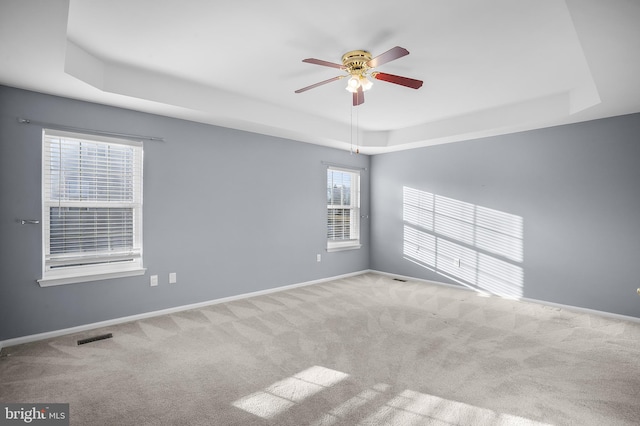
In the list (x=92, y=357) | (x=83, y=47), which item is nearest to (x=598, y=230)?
(x=92, y=357)

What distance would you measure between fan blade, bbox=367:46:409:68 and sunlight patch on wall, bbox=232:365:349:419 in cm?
236

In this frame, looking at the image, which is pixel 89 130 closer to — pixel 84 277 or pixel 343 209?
pixel 84 277

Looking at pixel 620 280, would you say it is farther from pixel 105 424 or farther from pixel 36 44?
pixel 36 44

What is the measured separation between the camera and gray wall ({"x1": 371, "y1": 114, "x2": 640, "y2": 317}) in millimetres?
3740

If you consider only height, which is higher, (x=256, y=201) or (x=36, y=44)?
(x=36, y=44)

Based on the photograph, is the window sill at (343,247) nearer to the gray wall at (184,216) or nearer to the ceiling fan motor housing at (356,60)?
the gray wall at (184,216)

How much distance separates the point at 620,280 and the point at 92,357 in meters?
5.58

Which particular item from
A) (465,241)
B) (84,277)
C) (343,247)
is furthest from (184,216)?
(465,241)

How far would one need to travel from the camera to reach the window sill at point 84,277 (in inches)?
121

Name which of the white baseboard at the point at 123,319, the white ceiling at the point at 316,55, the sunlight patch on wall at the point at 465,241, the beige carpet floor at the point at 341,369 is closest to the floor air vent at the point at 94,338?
the beige carpet floor at the point at 341,369

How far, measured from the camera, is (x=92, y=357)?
2705mm

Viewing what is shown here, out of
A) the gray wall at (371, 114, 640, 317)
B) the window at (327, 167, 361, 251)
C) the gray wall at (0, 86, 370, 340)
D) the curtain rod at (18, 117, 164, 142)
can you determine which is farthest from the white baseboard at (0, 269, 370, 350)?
the gray wall at (371, 114, 640, 317)
